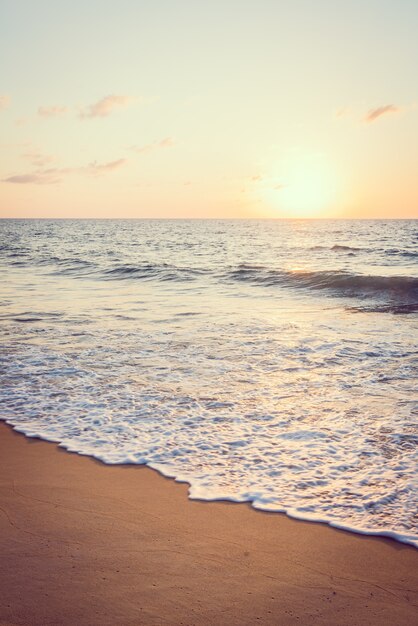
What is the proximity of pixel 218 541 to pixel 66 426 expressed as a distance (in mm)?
2627

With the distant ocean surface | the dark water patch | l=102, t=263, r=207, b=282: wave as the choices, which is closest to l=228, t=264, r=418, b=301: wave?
l=102, t=263, r=207, b=282: wave

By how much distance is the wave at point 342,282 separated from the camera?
19.1m

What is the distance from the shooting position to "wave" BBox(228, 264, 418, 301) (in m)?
19.1

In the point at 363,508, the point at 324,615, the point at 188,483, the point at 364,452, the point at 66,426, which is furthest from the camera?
the point at 66,426

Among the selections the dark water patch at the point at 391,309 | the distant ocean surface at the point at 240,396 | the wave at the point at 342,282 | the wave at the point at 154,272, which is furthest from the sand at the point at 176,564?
the wave at the point at 154,272

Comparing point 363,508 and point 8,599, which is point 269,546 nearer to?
point 363,508

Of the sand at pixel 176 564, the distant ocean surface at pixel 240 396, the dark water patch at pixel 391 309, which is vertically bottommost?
the sand at pixel 176 564

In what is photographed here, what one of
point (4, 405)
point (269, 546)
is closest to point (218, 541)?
point (269, 546)

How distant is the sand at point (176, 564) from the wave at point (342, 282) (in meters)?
15.3

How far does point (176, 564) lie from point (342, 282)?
61.4 feet

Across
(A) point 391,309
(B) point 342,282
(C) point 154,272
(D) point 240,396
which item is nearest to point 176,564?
(D) point 240,396

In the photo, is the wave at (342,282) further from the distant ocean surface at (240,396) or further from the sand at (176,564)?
the sand at (176,564)

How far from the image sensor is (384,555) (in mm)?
3393

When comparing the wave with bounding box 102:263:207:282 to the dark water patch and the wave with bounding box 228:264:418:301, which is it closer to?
the wave with bounding box 228:264:418:301
